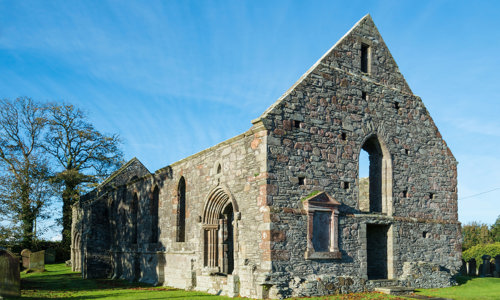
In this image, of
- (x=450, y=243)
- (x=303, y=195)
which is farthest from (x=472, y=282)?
(x=303, y=195)

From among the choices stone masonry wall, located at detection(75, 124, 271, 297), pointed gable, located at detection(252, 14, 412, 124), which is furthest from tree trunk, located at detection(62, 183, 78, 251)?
pointed gable, located at detection(252, 14, 412, 124)

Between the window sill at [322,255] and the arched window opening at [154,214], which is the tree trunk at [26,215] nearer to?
the arched window opening at [154,214]

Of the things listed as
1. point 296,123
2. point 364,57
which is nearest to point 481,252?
point 364,57

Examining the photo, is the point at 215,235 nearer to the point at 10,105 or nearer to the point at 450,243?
the point at 450,243

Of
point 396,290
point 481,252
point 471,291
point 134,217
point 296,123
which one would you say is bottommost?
point 481,252

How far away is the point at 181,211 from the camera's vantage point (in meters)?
18.4

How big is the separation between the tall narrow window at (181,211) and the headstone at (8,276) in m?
5.90

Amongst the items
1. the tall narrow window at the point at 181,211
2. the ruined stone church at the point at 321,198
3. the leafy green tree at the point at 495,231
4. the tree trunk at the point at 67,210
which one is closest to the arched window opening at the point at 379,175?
the ruined stone church at the point at 321,198

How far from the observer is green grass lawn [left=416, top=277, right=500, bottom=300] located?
13.2 metres

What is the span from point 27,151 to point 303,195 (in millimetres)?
26052

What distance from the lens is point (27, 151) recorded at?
3253 cm

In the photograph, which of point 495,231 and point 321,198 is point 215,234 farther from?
point 495,231

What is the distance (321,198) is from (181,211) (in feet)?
22.8

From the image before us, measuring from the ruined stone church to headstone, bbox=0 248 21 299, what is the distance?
5.58 metres
